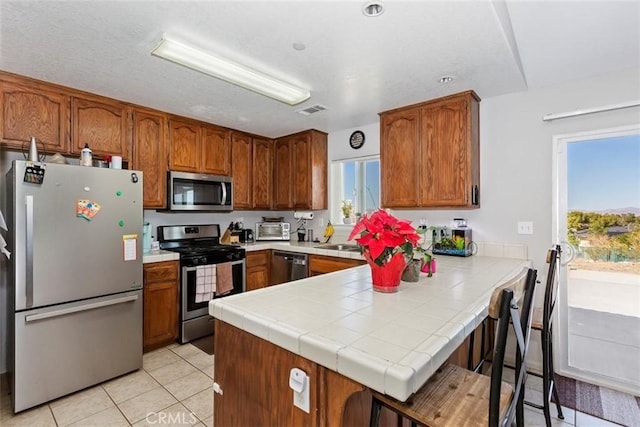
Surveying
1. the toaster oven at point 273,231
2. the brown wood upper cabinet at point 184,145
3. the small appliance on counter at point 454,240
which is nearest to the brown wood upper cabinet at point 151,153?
the brown wood upper cabinet at point 184,145

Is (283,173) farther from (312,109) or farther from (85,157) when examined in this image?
(85,157)

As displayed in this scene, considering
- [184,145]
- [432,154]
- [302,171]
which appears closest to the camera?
[432,154]

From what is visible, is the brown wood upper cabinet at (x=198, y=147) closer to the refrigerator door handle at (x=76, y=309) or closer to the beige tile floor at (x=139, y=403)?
the refrigerator door handle at (x=76, y=309)

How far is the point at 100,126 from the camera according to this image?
9.00 ft

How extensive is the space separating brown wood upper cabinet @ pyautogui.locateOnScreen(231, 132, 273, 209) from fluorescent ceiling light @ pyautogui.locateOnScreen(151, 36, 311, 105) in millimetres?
1456

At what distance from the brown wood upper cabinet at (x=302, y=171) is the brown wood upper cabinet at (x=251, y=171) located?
5.6 inches

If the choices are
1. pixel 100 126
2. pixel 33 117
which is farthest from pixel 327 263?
pixel 33 117

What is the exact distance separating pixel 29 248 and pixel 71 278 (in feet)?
1.05

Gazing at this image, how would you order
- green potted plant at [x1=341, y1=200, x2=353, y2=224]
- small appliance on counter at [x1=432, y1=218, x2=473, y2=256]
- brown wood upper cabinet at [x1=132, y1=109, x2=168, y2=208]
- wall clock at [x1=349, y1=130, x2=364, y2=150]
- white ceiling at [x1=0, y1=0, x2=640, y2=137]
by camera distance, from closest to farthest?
white ceiling at [x1=0, y1=0, x2=640, y2=137] < small appliance on counter at [x1=432, y1=218, x2=473, y2=256] < brown wood upper cabinet at [x1=132, y1=109, x2=168, y2=208] < wall clock at [x1=349, y1=130, x2=364, y2=150] < green potted plant at [x1=341, y1=200, x2=353, y2=224]

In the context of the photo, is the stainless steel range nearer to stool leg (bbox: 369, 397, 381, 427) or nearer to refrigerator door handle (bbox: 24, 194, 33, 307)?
refrigerator door handle (bbox: 24, 194, 33, 307)

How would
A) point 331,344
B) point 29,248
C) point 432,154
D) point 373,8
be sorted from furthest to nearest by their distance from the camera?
point 432,154 < point 29,248 < point 373,8 < point 331,344

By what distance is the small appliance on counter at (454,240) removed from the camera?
8.89ft

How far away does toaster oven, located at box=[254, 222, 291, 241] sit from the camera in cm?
411

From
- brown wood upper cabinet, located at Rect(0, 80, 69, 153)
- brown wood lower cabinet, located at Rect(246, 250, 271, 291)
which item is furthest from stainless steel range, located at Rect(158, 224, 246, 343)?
brown wood upper cabinet, located at Rect(0, 80, 69, 153)
